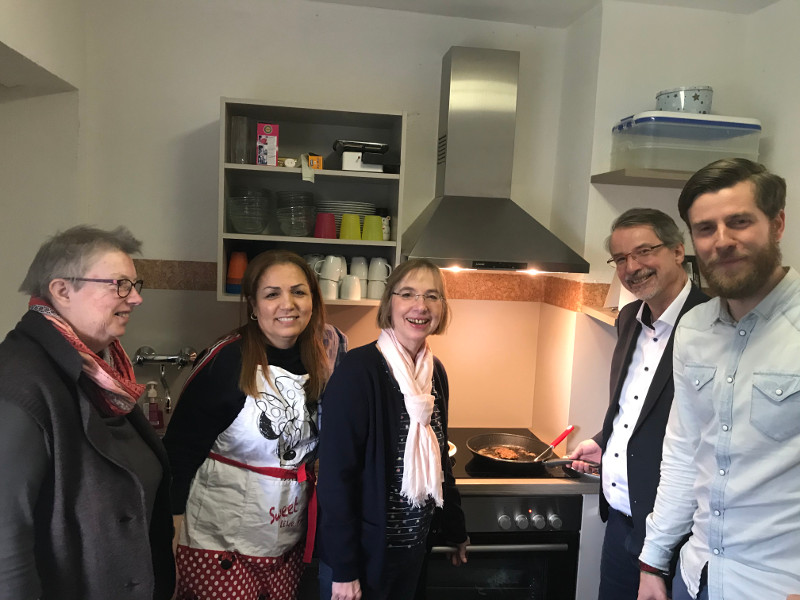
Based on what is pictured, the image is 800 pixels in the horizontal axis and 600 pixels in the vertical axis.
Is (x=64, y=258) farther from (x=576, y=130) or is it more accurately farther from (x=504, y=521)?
(x=576, y=130)

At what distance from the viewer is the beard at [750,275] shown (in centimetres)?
111

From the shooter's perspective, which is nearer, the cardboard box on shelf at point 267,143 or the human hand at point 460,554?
the human hand at point 460,554

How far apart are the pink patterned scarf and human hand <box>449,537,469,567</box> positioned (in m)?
1.10

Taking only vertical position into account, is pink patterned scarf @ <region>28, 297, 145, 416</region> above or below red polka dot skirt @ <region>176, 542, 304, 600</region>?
above

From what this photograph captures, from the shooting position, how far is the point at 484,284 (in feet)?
8.31

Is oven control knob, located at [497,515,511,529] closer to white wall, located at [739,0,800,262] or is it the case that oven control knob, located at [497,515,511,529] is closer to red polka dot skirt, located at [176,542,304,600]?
red polka dot skirt, located at [176,542,304,600]

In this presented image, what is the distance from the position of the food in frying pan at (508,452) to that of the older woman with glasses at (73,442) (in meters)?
1.29

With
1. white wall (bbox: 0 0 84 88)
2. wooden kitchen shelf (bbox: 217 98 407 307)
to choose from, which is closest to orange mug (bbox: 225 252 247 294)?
wooden kitchen shelf (bbox: 217 98 407 307)

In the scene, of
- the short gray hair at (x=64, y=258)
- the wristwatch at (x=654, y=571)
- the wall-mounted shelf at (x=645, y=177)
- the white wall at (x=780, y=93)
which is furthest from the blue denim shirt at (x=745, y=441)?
the short gray hair at (x=64, y=258)

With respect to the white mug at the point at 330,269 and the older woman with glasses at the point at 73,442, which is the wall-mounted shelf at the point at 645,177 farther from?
the older woman with glasses at the point at 73,442

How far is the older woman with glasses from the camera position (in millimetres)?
1008

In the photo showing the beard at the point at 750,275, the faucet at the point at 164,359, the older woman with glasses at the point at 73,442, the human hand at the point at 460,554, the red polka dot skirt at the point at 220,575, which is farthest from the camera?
the faucet at the point at 164,359

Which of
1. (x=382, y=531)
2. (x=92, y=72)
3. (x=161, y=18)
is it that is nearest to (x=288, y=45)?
(x=161, y=18)

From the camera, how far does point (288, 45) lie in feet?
7.63
